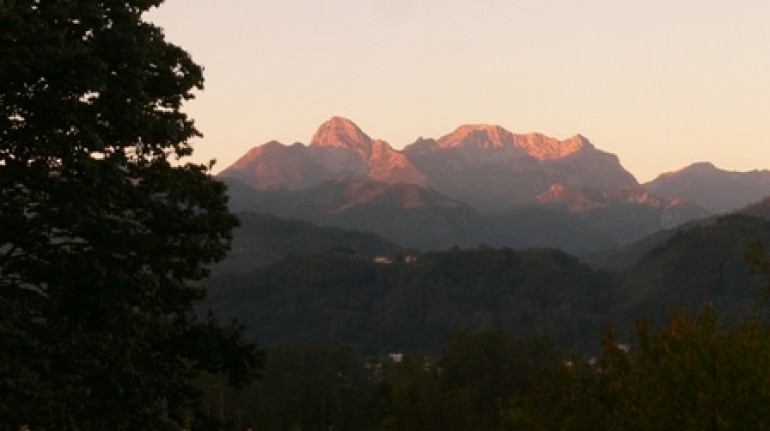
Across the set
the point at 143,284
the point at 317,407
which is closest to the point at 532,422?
the point at 143,284

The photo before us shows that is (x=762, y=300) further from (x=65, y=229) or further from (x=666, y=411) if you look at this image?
(x=65, y=229)

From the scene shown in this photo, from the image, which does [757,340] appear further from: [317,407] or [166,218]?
[317,407]

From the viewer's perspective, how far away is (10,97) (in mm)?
28297

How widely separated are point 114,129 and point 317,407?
15433 centimetres

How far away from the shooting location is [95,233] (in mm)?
28828

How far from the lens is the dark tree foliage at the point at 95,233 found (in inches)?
1069

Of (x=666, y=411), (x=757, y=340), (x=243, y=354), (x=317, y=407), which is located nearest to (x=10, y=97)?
(x=243, y=354)

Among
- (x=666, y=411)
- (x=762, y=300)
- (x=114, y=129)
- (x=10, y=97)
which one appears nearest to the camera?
(x=10, y=97)

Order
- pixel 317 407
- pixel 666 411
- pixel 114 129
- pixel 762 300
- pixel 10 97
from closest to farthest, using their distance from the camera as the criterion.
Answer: pixel 10 97 < pixel 114 129 < pixel 666 411 < pixel 762 300 < pixel 317 407

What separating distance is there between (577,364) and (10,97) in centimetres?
3364

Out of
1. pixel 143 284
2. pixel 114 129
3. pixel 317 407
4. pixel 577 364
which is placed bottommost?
pixel 317 407

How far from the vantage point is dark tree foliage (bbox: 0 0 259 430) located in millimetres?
27141

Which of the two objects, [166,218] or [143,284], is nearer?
[143,284]

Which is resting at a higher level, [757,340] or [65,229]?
[65,229]
